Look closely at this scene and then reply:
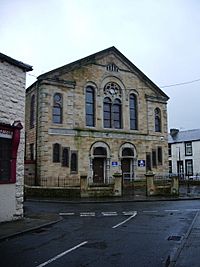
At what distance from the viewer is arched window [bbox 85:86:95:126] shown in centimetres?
3008

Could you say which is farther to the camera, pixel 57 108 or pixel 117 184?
pixel 57 108

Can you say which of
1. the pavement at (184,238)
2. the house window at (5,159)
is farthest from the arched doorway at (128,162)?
the house window at (5,159)

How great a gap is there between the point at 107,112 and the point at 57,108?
5294 mm

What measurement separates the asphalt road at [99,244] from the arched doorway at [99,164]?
17.2m

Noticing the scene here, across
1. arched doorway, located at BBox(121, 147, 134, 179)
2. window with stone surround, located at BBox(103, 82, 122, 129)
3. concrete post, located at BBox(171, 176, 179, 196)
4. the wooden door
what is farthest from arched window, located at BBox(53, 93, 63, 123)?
concrete post, located at BBox(171, 176, 179, 196)

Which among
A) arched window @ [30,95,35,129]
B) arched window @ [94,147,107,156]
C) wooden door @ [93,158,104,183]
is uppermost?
arched window @ [30,95,35,129]

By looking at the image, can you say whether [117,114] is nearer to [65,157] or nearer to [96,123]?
[96,123]

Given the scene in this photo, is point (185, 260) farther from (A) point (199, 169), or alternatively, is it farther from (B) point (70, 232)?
(A) point (199, 169)

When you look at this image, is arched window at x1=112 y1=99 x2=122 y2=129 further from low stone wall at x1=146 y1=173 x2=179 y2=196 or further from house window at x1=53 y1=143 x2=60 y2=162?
low stone wall at x1=146 y1=173 x2=179 y2=196

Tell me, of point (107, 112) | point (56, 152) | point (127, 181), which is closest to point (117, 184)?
point (56, 152)

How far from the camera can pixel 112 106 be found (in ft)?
104

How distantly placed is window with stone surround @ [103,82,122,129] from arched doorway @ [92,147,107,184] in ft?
8.15

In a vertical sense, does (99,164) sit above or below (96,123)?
below

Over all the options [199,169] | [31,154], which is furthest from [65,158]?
[199,169]
